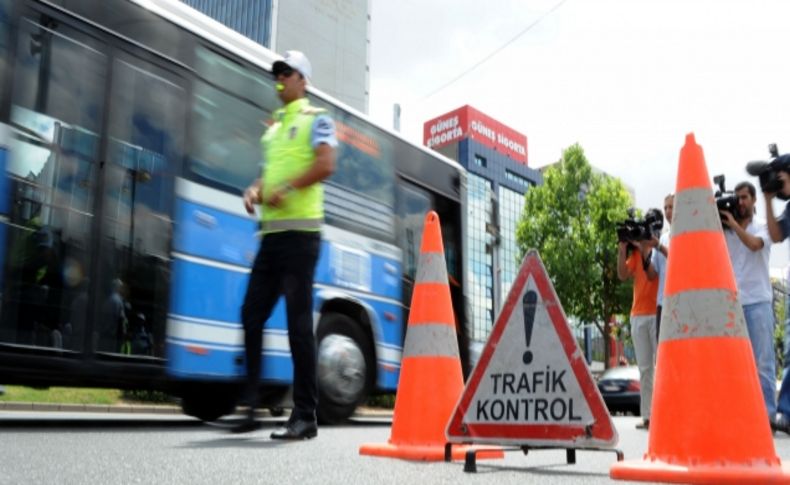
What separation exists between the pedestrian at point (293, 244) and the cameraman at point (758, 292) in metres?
2.91

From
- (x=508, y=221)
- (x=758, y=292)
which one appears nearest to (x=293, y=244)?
(x=758, y=292)

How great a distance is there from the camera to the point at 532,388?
3254 millimetres

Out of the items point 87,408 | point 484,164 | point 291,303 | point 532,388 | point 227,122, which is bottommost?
point 87,408

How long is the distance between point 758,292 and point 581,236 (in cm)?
2514

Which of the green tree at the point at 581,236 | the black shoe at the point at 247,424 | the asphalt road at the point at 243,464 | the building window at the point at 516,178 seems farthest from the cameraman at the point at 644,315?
the building window at the point at 516,178

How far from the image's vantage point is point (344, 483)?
2.66m

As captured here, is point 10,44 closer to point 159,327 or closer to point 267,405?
point 159,327

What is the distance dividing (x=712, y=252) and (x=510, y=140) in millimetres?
99227

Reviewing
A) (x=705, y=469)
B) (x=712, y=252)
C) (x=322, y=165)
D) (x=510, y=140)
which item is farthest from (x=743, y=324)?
(x=510, y=140)

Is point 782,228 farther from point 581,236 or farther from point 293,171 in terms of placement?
point 581,236

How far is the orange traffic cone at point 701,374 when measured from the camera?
265 cm

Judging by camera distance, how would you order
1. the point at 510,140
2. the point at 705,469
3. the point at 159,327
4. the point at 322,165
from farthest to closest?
the point at 510,140, the point at 159,327, the point at 322,165, the point at 705,469

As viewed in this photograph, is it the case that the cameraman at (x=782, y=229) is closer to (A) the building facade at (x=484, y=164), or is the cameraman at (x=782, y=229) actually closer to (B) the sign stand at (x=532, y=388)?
(B) the sign stand at (x=532, y=388)

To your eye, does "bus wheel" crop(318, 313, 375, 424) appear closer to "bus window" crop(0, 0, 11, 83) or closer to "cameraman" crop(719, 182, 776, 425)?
"bus window" crop(0, 0, 11, 83)
